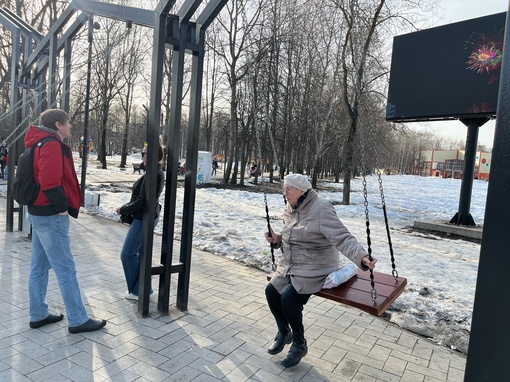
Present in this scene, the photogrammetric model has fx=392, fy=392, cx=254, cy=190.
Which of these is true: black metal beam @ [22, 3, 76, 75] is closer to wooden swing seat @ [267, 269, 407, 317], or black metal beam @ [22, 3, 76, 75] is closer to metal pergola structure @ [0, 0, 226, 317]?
metal pergola structure @ [0, 0, 226, 317]

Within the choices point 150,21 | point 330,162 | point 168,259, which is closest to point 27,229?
point 168,259

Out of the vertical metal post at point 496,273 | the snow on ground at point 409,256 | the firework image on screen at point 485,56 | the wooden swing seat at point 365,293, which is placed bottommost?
the snow on ground at point 409,256

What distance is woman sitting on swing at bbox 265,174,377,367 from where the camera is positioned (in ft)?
9.76

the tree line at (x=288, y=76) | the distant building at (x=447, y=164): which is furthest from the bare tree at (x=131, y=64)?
the distant building at (x=447, y=164)

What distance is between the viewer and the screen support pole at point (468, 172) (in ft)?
A: 35.7

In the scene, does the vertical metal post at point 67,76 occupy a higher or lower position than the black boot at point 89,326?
higher

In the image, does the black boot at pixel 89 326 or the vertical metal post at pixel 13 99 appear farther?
the vertical metal post at pixel 13 99

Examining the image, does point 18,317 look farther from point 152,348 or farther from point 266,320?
point 266,320

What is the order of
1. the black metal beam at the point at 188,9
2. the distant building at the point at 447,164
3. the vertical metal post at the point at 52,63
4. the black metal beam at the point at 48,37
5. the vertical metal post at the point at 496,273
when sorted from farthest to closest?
1. the distant building at the point at 447,164
2. the vertical metal post at the point at 52,63
3. the black metal beam at the point at 48,37
4. the black metal beam at the point at 188,9
5. the vertical metal post at the point at 496,273

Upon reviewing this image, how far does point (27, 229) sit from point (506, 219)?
7.07 meters

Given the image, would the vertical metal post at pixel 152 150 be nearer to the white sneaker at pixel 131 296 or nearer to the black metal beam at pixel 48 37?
the white sneaker at pixel 131 296

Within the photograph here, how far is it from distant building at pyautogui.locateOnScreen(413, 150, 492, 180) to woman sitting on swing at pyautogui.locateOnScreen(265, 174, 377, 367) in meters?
97.2

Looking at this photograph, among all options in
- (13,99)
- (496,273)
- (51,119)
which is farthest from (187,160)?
(13,99)

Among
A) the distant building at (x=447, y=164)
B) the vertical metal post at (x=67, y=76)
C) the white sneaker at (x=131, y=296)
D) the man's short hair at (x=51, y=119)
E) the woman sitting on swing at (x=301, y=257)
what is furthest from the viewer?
the distant building at (x=447, y=164)
